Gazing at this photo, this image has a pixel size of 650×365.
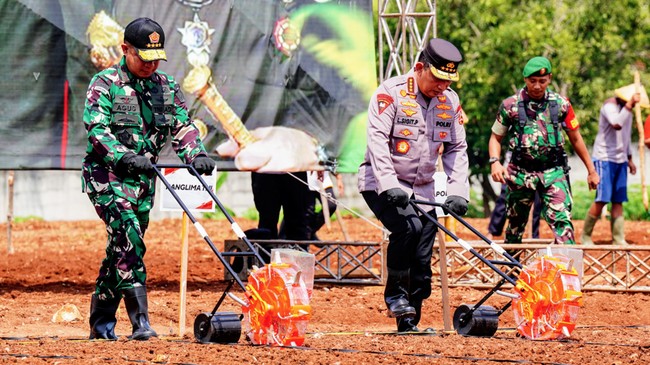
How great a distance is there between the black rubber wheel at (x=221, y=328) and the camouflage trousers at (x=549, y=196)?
15.0 ft

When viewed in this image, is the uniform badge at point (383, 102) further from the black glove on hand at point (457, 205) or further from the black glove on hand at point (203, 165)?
the black glove on hand at point (203, 165)

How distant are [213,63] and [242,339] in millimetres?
4397

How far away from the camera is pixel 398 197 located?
855cm

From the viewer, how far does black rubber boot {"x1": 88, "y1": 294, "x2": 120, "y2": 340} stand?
28.2ft

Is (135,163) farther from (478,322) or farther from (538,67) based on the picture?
(538,67)

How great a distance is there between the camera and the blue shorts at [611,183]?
16266 millimetres

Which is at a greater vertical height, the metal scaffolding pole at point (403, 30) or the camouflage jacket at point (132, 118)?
the metal scaffolding pole at point (403, 30)

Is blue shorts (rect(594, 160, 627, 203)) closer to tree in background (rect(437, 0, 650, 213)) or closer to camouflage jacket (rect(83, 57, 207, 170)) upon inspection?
tree in background (rect(437, 0, 650, 213))

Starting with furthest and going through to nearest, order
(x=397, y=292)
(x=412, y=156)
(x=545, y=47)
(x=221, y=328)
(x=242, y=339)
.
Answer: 1. (x=545, y=47)
2. (x=397, y=292)
3. (x=412, y=156)
4. (x=242, y=339)
5. (x=221, y=328)

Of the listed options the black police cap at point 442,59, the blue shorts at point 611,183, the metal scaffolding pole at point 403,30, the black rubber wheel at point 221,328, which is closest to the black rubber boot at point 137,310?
the black rubber wheel at point 221,328

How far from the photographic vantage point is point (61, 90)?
11875 millimetres

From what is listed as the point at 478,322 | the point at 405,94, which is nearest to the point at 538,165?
the point at 405,94

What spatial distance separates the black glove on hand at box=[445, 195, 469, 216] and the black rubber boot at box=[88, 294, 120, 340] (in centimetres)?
234

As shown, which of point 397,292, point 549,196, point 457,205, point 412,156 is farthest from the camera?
point 549,196
